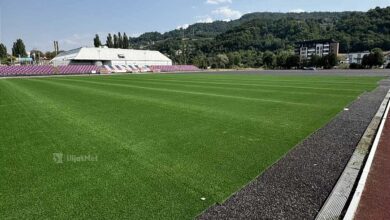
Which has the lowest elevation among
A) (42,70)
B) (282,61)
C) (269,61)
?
(42,70)

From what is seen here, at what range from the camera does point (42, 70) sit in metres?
68.1

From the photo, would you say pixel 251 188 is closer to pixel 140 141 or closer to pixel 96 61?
pixel 140 141

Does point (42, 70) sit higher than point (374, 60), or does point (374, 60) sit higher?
point (374, 60)

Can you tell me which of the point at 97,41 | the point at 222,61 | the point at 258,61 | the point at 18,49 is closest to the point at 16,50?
the point at 18,49

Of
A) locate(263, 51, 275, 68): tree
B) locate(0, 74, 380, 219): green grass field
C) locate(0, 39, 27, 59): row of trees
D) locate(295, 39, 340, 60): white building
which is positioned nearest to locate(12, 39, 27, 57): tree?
locate(0, 39, 27, 59): row of trees

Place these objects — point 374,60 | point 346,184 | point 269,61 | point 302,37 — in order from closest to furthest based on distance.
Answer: point 346,184
point 374,60
point 269,61
point 302,37

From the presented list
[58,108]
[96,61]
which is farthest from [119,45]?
[58,108]

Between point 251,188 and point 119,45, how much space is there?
12243 cm

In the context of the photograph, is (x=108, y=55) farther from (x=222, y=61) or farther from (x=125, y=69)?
(x=222, y=61)

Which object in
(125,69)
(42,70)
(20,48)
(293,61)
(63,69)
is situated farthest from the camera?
(20,48)

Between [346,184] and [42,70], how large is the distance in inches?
2935

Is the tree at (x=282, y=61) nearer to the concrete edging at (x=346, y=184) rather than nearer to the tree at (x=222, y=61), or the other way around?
the tree at (x=222, y=61)

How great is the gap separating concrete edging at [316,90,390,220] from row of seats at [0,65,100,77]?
69218 millimetres

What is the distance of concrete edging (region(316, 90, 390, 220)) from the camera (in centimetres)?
396
